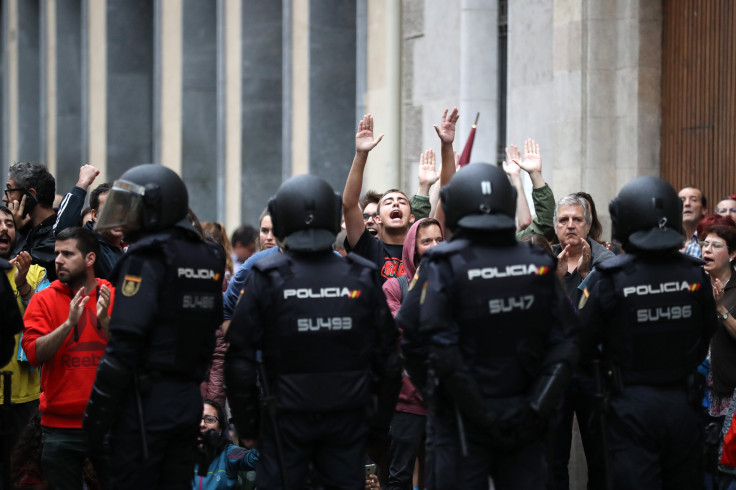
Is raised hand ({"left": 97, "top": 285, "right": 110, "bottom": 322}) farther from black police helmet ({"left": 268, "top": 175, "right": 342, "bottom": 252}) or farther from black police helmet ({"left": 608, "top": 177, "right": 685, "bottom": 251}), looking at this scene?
black police helmet ({"left": 608, "top": 177, "right": 685, "bottom": 251})

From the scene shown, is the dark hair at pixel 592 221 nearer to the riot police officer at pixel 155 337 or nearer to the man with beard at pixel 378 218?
the man with beard at pixel 378 218

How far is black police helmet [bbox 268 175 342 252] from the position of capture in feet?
17.6

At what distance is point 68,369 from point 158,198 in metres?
1.12

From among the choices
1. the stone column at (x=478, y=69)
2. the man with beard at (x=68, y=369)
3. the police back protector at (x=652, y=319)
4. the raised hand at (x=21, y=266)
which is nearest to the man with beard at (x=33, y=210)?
the raised hand at (x=21, y=266)

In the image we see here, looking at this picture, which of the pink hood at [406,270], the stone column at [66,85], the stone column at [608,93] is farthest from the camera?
the stone column at [66,85]

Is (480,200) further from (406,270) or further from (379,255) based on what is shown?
(379,255)

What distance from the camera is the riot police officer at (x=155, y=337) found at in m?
5.22

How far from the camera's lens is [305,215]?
538 centimetres

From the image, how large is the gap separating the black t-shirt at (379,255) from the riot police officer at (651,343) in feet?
5.68

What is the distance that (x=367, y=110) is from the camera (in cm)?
1293

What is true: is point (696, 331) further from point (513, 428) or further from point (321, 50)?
point (321, 50)

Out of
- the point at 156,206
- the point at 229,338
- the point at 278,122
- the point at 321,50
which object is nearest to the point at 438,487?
the point at 229,338

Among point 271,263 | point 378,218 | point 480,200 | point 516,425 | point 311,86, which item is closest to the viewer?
point 516,425

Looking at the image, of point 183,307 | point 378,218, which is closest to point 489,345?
point 183,307
